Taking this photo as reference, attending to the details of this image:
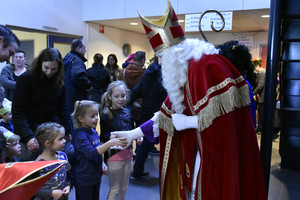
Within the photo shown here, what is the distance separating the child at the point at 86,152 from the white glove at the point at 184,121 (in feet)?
1.91

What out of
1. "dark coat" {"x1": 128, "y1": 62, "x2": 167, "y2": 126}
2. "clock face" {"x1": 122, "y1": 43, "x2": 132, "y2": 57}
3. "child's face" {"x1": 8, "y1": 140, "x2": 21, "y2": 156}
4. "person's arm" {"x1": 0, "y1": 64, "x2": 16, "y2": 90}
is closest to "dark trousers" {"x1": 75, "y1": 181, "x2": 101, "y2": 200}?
"child's face" {"x1": 8, "y1": 140, "x2": 21, "y2": 156}

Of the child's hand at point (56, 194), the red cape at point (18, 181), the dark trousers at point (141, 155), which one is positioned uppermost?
the red cape at point (18, 181)

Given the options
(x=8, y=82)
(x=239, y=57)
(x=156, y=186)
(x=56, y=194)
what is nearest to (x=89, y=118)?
(x=56, y=194)

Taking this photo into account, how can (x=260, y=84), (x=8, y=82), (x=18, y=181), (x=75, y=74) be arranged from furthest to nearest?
(x=260, y=84) → (x=8, y=82) → (x=75, y=74) → (x=18, y=181)

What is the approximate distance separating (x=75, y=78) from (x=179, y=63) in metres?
2.31

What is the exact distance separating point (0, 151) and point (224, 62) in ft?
4.01

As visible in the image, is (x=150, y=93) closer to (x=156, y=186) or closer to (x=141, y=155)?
(x=141, y=155)

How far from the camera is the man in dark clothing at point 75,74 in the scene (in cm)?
368

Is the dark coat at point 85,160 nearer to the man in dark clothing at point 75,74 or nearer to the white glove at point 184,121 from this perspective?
the white glove at point 184,121

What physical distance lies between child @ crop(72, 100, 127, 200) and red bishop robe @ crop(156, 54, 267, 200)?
2.21 ft

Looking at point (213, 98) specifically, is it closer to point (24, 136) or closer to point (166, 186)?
point (166, 186)

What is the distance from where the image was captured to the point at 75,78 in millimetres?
3684

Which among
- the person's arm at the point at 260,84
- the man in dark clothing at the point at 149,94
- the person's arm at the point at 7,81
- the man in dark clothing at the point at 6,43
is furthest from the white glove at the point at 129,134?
the person's arm at the point at 260,84

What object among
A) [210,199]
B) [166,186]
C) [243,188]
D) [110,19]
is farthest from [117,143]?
[110,19]
